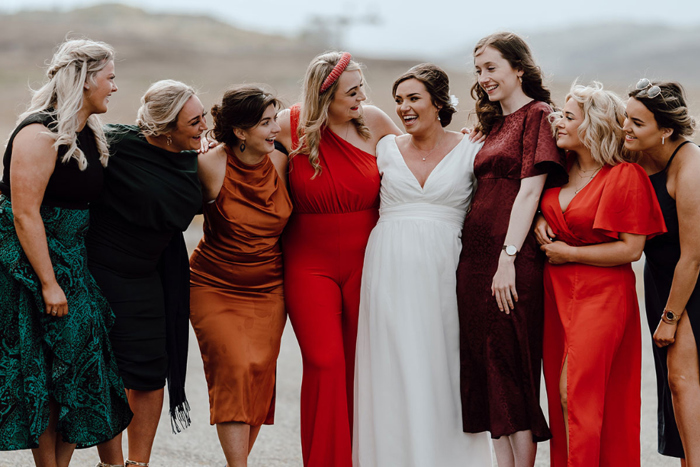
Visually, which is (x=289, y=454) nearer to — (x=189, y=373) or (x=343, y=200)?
(x=343, y=200)

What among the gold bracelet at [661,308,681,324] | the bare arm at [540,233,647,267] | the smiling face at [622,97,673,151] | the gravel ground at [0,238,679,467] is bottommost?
the gravel ground at [0,238,679,467]

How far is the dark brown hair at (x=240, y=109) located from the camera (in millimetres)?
4371

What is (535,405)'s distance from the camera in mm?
4125

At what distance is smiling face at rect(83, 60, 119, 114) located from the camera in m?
3.88

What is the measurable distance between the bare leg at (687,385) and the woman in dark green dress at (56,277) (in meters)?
2.98

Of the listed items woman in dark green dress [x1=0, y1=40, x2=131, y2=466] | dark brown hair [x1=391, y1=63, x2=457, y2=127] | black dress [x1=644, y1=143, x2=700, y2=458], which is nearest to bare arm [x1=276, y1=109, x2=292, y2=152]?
dark brown hair [x1=391, y1=63, x2=457, y2=127]

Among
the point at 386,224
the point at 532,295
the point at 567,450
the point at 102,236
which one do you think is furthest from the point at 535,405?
the point at 102,236

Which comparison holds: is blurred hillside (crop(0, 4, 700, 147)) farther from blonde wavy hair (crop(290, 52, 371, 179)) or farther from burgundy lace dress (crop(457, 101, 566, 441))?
burgundy lace dress (crop(457, 101, 566, 441))

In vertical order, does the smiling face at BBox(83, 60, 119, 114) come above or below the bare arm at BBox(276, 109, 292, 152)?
above

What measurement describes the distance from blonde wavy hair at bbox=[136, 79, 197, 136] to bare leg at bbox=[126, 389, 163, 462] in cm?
149

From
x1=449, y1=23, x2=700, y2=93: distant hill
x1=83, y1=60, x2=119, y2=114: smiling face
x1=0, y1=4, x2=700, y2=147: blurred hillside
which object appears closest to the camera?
x1=83, y1=60, x2=119, y2=114: smiling face

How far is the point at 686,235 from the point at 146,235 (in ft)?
9.52

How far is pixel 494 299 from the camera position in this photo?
4.23 m

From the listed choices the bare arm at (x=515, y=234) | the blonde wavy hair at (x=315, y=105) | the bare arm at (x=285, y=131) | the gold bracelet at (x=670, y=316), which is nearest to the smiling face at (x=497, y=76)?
the bare arm at (x=515, y=234)
